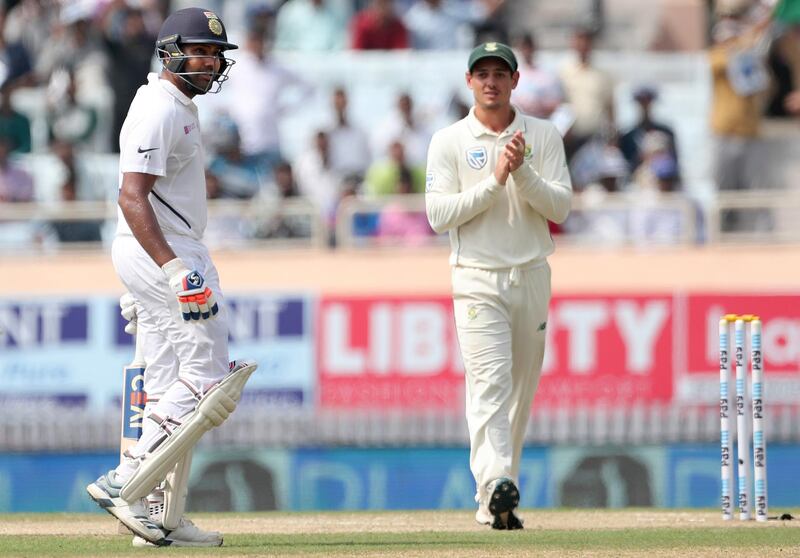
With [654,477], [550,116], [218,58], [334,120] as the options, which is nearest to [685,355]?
[654,477]

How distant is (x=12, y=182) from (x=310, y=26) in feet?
10.4

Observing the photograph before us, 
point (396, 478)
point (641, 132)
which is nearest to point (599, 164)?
point (641, 132)

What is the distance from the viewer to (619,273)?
14445mm

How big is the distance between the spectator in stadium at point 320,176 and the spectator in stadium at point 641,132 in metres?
2.42

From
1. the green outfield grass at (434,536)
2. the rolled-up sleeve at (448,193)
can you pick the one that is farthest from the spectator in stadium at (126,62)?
the rolled-up sleeve at (448,193)

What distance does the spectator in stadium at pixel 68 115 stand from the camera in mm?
16172

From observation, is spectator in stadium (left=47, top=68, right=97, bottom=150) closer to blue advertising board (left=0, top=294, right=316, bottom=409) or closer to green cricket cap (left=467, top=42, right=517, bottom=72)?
blue advertising board (left=0, top=294, right=316, bottom=409)

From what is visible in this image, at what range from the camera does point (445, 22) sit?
54.5 ft

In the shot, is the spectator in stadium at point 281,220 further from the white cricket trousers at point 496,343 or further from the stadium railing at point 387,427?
the white cricket trousers at point 496,343

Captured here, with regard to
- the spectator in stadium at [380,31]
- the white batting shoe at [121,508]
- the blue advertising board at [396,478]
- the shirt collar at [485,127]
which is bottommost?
the blue advertising board at [396,478]

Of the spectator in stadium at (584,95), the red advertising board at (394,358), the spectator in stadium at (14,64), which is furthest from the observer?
the spectator in stadium at (14,64)

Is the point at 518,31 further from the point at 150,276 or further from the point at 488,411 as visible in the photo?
the point at 150,276

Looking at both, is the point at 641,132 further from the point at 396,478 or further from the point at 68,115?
the point at 68,115

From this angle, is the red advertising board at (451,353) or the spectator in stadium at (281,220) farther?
the spectator in stadium at (281,220)
